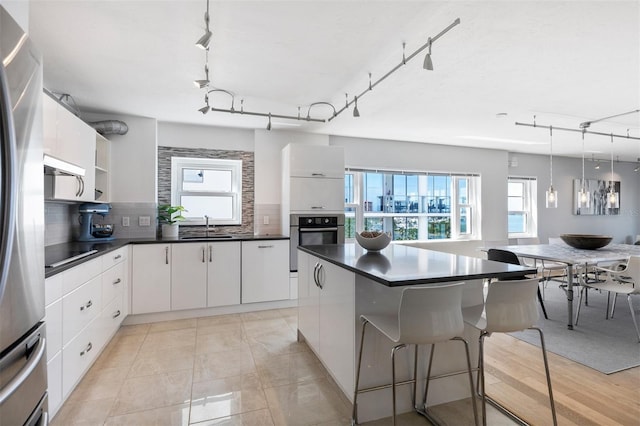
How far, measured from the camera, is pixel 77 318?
2.18m

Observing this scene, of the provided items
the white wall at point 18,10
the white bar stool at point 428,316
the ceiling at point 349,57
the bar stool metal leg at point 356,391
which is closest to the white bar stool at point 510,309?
the white bar stool at point 428,316

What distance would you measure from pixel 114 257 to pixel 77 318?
960mm

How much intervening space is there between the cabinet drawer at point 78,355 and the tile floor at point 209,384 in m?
0.12

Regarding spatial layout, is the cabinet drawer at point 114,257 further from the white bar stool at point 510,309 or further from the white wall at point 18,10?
the white bar stool at point 510,309

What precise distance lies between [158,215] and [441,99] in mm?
3699

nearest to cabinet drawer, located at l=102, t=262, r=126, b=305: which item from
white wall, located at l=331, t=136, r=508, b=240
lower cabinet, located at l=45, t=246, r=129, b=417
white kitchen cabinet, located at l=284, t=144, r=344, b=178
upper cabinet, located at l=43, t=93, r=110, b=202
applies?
lower cabinet, located at l=45, t=246, r=129, b=417

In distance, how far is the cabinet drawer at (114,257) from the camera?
279 cm

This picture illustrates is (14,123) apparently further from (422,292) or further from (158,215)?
(158,215)

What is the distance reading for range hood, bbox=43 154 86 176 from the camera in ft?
7.44

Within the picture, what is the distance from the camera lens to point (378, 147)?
543cm

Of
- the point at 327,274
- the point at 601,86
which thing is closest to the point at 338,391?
the point at 327,274

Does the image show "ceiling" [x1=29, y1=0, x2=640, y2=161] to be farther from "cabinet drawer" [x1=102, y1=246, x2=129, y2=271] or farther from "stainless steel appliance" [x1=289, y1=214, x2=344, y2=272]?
"cabinet drawer" [x1=102, y1=246, x2=129, y2=271]

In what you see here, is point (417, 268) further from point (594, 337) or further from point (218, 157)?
point (218, 157)

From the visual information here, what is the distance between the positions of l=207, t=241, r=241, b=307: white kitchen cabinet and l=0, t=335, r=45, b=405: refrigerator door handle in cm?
264
